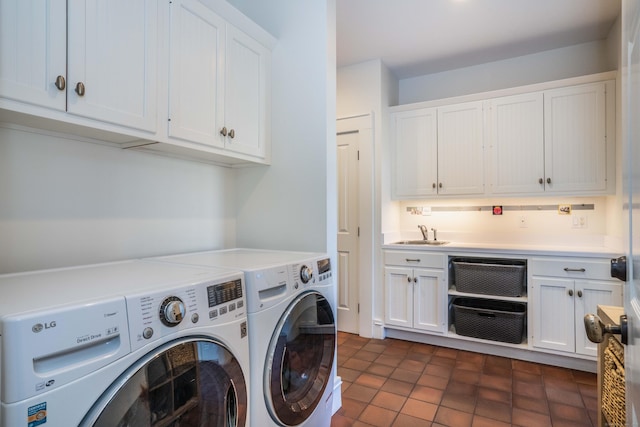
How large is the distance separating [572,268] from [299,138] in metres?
2.24

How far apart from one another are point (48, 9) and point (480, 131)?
10.1ft

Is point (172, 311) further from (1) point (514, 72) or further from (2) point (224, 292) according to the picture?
(1) point (514, 72)

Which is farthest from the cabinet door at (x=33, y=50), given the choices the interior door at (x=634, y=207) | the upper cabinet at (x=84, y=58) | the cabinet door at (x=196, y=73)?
the interior door at (x=634, y=207)

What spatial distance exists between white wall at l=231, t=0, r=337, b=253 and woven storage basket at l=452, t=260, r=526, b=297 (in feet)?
4.83

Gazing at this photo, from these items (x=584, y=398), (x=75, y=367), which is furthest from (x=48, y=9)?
(x=584, y=398)

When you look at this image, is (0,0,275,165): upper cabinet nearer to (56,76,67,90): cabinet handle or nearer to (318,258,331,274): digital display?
(56,76,67,90): cabinet handle

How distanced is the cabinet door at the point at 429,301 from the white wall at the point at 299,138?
139cm

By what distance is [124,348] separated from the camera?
0.80 metres

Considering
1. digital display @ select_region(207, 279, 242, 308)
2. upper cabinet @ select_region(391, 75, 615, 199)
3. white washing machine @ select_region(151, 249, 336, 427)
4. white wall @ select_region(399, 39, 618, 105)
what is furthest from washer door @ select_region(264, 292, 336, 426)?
white wall @ select_region(399, 39, 618, 105)

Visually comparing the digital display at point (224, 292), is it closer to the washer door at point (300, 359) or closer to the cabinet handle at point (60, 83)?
the washer door at point (300, 359)

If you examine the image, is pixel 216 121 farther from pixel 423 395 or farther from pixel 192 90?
pixel 423 395

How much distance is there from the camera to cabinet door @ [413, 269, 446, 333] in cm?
293

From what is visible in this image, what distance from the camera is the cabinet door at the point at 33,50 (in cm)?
99

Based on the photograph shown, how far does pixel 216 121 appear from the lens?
169 centimetres
